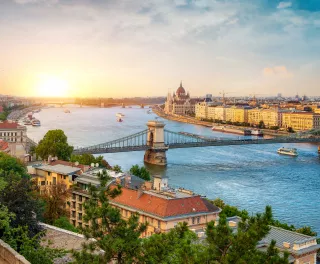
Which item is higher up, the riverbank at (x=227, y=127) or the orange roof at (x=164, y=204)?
the orange roof at (x=164, y=204)

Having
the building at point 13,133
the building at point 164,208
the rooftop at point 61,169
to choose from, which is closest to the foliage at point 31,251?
the building at point 164,208

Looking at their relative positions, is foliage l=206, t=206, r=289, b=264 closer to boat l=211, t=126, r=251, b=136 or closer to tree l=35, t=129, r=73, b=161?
tree l=35, t=129, r=73, b=161

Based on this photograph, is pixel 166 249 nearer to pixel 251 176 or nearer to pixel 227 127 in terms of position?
pixel 251 176

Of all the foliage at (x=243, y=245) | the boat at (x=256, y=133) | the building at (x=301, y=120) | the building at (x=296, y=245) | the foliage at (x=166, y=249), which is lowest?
the boat at (x=256, y=133)

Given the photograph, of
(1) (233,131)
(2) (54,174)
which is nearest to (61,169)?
(2) (54,174)

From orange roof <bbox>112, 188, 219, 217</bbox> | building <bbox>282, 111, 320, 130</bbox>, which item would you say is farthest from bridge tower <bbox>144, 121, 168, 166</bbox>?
building <bbox>282, 111, 320, 130</bbox>

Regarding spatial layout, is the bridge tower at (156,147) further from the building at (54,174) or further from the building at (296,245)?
the building at (296,245)

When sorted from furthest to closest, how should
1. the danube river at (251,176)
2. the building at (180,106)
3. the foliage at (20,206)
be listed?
1. the building at (180,106)
2. the danube river at (251,176)
3. the foliage at (20,206)
